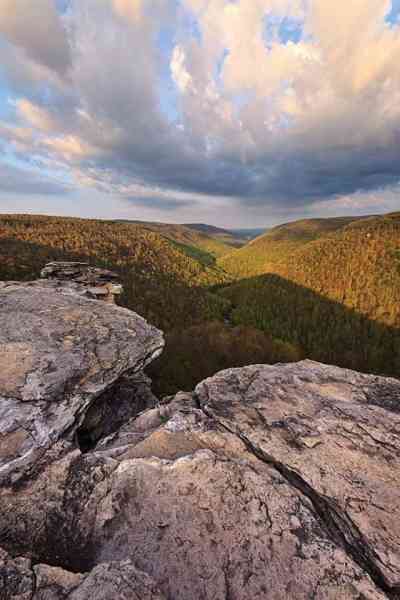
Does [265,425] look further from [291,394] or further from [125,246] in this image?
[125,246]

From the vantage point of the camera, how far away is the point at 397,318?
97.1m

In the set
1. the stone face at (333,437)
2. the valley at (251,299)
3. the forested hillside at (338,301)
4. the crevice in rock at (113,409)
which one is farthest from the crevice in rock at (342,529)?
the forested hillside at (338,301)

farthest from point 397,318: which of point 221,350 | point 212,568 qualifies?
point 212,568

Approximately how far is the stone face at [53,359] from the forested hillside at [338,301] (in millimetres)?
77361

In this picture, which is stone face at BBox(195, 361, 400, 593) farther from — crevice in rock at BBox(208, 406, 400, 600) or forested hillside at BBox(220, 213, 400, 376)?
forested hillside at BBox(220, 213, 400, 376)

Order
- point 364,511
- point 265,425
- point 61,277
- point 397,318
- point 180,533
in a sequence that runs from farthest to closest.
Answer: point 397,318 < point 61,277 < point 265,425 < point 364,511 < point 180,533

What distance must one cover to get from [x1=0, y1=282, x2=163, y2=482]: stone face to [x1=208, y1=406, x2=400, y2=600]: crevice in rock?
7183 mm

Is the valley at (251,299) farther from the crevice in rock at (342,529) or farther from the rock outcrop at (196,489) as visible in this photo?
the crevice in rock at (342,529)

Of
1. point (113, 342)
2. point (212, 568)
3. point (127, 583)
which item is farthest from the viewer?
point (113, 342)

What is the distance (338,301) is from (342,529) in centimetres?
12564

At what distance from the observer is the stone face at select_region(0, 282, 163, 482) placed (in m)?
7.86

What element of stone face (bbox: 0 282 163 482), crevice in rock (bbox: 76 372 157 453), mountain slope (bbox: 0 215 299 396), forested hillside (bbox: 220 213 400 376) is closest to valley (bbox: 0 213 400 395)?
mountain slope (bbox: 0 215 299 396)

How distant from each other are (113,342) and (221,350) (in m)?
54.5

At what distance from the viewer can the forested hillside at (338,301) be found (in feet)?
269
